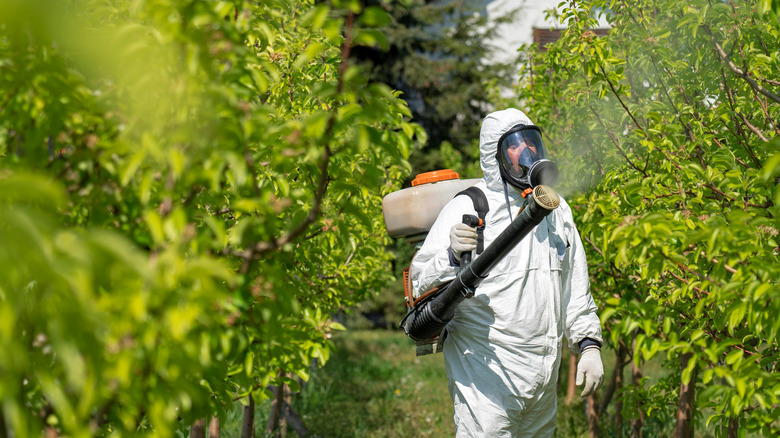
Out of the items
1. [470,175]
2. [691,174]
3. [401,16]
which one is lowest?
[470,175]

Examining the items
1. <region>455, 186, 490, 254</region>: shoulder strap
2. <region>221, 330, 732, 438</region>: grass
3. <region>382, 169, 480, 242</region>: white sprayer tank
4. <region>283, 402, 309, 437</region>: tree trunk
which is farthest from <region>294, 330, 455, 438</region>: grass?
<region>455, 186, 490, 254</region>: shoulder strap

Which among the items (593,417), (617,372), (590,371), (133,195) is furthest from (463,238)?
(617,372)

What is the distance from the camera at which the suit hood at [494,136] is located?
9.18 ft

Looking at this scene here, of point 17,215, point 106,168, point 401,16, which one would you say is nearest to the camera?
point 17,215

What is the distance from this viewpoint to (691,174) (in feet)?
7.39

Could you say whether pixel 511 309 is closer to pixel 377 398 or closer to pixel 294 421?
pixel 294 421

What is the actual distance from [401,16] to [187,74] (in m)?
13.0

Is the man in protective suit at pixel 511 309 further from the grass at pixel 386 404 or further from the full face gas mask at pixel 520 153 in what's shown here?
the grass at pixel 386 404

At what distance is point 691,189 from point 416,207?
124cm

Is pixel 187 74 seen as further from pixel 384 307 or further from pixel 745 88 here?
pixel 384 307

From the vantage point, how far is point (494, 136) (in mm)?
2816

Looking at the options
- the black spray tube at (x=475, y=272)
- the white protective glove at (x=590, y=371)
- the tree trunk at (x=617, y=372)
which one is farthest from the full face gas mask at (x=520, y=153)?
the tree trunk at (x=617, y=372)

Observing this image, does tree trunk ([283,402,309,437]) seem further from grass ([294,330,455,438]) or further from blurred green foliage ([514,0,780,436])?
blurred green foliage ([514,0,780,436])

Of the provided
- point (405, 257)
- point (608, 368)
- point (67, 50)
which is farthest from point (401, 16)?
point (67, 50)
